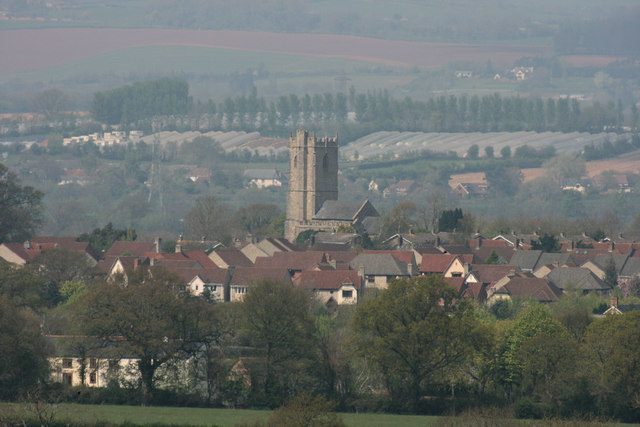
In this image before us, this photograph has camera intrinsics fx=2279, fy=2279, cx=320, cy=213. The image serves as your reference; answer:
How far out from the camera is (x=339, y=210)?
330 ft

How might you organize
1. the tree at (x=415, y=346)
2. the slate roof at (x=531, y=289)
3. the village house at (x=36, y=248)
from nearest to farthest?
the tree at (x=415, y=346) → the slate roof at (x=531, y=289) → the village house at (x=36, y=248)

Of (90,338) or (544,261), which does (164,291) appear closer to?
(90,338)

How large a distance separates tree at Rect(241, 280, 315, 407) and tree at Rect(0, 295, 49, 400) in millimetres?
4508

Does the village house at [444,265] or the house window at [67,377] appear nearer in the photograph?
the house window at [67,377]

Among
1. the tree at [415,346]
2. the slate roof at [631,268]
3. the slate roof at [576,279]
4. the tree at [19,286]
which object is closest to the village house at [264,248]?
the slate roof at [576,279]

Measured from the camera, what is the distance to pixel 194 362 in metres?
47.6

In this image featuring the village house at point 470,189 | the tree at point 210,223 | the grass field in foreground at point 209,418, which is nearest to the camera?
the grass field in foreground at point 209,418

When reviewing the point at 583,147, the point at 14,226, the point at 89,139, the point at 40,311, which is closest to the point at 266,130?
the point at 89,139

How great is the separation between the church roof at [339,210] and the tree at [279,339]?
48.3 meters

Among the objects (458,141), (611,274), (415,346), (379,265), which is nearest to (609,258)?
(611,274)

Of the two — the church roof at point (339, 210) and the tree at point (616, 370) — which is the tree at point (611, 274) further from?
the tree at point (616, 370)

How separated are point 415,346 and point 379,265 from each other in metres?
27.4

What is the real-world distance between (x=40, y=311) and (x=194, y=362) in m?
10.0

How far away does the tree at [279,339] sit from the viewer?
47.2 meters
